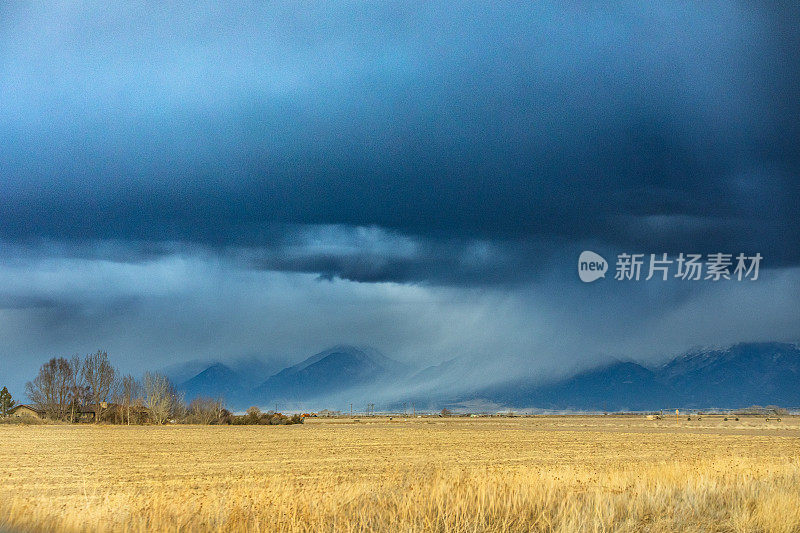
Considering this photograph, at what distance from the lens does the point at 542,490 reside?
667 inches

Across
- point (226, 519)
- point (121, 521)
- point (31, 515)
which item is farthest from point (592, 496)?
point (31, 515)

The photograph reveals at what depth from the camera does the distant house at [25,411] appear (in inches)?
6893

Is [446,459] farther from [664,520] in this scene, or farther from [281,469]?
[664,520]

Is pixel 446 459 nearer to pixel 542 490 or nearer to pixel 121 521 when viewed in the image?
pixel 542 490

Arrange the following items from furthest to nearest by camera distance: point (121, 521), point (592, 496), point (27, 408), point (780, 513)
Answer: point (27, 408) → point (592, 496) → point (780, 513) → point (121, 521)

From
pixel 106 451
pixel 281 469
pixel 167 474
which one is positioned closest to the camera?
pixel 167 474

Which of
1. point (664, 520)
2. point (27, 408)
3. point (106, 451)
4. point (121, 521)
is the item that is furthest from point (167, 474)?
point (27, 408)

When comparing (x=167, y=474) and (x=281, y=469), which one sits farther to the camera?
(x=281, y=469)

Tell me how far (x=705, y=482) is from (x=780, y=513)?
464 centimetres

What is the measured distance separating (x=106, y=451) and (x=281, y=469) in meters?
28.0

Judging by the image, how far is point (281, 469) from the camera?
4659 centimetres

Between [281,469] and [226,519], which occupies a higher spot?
[226,519]

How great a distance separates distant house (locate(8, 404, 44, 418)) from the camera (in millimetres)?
175075

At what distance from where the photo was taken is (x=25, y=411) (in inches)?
7431
